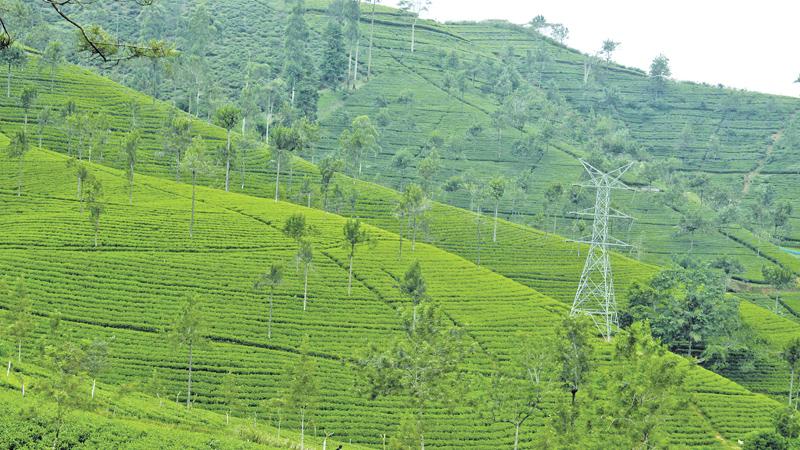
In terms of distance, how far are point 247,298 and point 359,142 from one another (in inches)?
1857

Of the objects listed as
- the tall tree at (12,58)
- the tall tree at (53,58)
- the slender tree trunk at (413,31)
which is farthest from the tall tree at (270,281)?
the slender tree trunk at (413,31)

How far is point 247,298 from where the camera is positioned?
2309 inches

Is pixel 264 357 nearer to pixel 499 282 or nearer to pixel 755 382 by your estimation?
pixel 499 282

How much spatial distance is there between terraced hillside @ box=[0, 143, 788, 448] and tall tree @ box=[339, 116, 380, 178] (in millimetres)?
25717

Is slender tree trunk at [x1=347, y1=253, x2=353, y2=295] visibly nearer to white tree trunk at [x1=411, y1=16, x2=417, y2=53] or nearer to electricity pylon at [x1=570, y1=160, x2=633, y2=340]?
electricity pylon at [x1=570, y1=160, x2=633, y2=340]

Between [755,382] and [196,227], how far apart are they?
50.0 m

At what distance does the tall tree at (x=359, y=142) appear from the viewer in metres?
103

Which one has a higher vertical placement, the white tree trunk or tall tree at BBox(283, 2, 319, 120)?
the white tree trunk

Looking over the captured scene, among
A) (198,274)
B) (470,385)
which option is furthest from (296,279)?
(470,385)

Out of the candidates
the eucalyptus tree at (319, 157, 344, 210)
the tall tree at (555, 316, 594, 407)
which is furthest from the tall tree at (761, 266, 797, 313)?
the tall tree at (555, 316, 594, 407)

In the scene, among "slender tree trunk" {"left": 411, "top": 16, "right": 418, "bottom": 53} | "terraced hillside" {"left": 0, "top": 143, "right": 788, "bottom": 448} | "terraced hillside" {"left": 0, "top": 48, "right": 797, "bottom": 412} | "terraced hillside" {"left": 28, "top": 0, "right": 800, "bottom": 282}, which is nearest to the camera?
"terraced hillside" {"left": 0, "top": 143, "right": 788, "bottom": 448}

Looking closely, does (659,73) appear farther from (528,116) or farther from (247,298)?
(247,298)

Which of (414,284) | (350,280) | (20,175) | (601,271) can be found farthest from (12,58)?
(601,271)

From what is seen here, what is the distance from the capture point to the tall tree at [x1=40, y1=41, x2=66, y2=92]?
101 m
